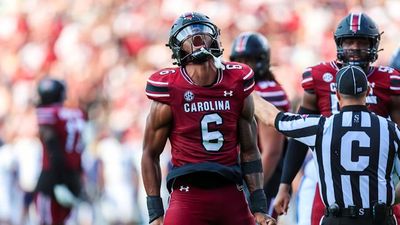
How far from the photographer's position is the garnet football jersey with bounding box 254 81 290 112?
8.53m

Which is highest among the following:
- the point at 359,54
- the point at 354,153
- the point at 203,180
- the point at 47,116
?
the point at 47,116

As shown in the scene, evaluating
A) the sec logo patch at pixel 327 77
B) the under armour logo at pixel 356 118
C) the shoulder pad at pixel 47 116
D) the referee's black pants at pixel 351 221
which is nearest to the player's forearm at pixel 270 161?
the sec logo patch at pixel 327 77

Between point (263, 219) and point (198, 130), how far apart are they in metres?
0.60

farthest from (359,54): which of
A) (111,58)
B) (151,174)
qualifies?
(111,58)

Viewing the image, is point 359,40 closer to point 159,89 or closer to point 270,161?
point 159,89

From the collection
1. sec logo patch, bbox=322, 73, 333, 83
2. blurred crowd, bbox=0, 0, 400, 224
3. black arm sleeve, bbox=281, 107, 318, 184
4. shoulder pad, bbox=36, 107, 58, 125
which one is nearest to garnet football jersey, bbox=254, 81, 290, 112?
black arm sleeve, bbox=281, 107, 318, 184

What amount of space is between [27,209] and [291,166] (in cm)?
688

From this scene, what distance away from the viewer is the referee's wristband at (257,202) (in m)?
6.68

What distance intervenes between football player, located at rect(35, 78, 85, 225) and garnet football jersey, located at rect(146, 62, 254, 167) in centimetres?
605

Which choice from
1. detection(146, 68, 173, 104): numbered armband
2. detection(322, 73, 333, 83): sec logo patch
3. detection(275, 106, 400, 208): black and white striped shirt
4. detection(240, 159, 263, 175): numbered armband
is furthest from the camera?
detection(322, 73, 333, 83): sec logo patch

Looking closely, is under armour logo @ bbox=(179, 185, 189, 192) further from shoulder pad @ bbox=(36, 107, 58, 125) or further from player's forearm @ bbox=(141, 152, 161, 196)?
shoulder pad @ bbox=(36, 107, 58, 125)

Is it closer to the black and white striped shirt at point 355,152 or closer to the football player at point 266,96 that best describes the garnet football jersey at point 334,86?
the black and white striped shirt at point 355,152

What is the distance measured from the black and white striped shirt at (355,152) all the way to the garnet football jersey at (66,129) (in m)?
6.40

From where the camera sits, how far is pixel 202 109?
21.4 ft
